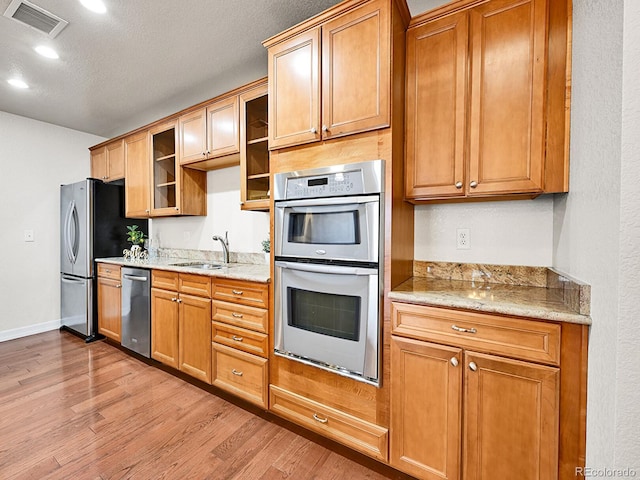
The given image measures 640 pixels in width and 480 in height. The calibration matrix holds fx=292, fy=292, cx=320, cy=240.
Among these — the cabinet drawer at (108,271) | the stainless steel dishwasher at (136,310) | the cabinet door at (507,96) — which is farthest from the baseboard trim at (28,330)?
the cabinet door at (507,96)

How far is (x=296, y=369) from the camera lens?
5.93ft

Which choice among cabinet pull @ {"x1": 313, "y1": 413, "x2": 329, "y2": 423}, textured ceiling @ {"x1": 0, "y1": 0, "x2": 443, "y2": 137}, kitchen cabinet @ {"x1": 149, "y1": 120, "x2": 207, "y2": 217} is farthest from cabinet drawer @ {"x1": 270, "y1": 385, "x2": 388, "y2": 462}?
textured ceiling @ {"x1": 0, "y1": 0, "x2": 443, "y2": 137}

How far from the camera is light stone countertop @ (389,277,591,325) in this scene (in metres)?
1.14

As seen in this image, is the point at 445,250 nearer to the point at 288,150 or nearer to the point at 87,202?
the point at 288,150

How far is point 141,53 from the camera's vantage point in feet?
7.57

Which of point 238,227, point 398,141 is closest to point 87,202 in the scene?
point 238,227

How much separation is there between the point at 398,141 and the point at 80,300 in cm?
395

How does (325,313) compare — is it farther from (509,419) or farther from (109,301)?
(109,301)

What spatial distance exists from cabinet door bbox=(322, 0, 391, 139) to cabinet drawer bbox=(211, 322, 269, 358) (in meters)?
1.36

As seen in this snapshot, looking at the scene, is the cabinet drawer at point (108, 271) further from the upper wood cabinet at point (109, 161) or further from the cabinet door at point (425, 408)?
the cabinet door at point (425, 408)

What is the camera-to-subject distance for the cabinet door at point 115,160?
3.57 meters

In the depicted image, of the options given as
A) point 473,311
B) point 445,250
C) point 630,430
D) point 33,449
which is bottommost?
point 33,449

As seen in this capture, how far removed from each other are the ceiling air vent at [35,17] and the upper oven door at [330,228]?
6.29 feet

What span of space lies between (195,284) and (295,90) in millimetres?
1625
